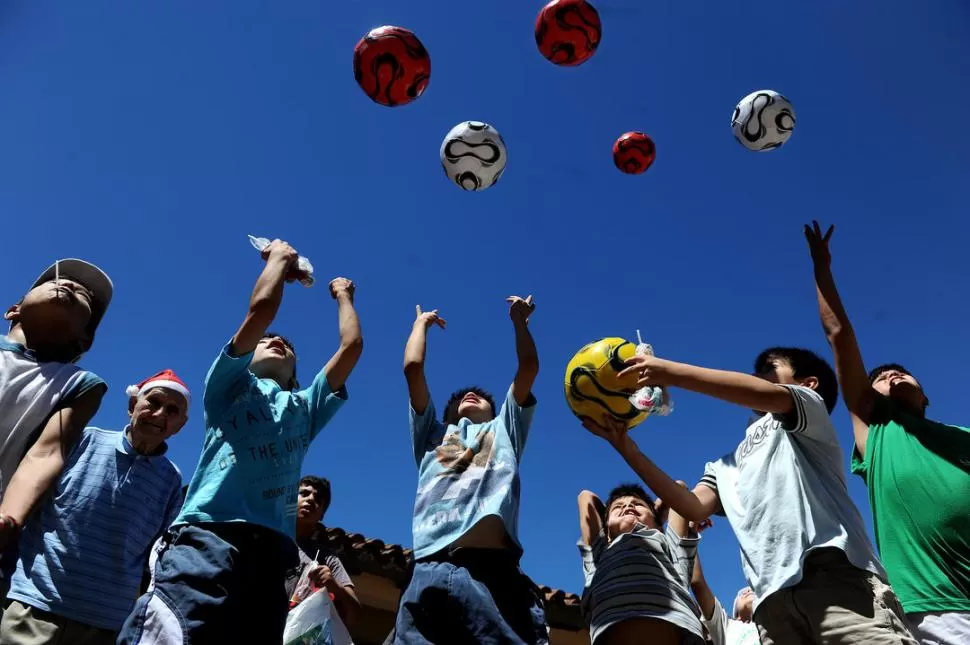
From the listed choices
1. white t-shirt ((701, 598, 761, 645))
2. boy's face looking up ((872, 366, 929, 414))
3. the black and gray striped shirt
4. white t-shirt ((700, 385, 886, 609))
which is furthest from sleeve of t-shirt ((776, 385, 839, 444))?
white t-shirt ((701, 598, 761, 645))

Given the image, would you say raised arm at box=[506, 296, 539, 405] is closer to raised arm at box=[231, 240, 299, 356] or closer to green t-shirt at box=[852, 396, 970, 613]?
raised arm at box=[231, 240, 299, 356]

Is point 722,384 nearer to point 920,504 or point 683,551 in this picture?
point 920,504

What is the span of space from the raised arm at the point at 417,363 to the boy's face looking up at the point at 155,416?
1.27m

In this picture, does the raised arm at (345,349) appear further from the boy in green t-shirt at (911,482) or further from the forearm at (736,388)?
the boy in green t-shirt at (911,482)

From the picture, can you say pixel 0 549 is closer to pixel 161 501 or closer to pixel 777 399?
pixel 161 501

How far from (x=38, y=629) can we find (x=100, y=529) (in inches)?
18.2

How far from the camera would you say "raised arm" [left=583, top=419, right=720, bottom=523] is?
359cm

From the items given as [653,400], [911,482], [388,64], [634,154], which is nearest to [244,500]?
[653,400]

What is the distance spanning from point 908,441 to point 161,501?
149 inches

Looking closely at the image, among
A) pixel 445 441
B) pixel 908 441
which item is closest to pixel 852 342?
pixel 908 441

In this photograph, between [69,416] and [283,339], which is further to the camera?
[283,339]

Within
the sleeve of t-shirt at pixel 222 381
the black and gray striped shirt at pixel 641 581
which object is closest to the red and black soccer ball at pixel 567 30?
the sleeve of t-shirt at pixel 222 381

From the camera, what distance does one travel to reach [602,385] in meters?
3.67

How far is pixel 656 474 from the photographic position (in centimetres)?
362
